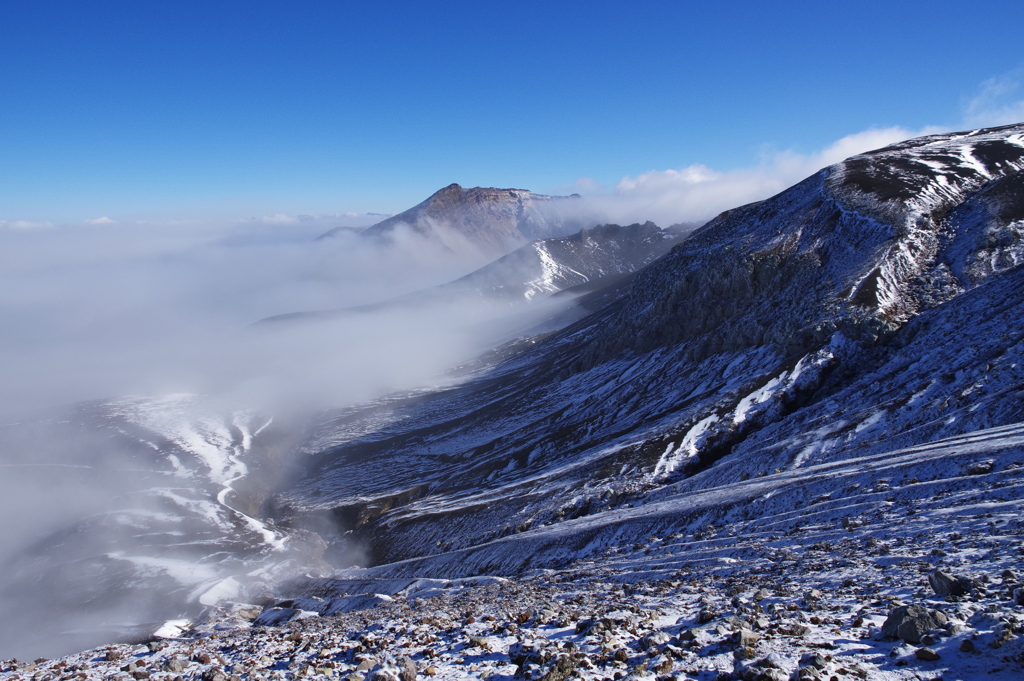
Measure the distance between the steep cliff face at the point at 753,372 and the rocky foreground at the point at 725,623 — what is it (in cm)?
2228

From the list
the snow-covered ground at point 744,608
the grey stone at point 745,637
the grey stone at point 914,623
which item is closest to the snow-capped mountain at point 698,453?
the snow-covered ground at point 744,608

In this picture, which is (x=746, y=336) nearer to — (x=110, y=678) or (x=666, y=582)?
(x=666, y=582)

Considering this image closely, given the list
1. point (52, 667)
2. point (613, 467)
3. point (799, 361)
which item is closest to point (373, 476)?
point (613, 467)

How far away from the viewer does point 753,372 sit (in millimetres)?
71125

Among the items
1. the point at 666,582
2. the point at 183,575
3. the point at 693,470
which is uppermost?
the point at 666,582

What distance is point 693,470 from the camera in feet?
190

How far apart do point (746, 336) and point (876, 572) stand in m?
65.5

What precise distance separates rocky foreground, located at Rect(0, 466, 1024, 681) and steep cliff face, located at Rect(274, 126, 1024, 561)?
2228cm

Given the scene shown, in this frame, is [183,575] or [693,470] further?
[183,575]

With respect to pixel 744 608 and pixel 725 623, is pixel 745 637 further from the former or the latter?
pixel 744 608

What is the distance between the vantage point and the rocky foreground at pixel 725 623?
11375mm

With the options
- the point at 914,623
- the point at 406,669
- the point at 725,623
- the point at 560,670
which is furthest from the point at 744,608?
the point at 406,669

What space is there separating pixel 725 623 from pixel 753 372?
62899mm

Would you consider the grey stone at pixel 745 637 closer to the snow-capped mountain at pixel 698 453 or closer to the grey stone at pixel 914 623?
the snow-capped mountain at pixel 698 453
